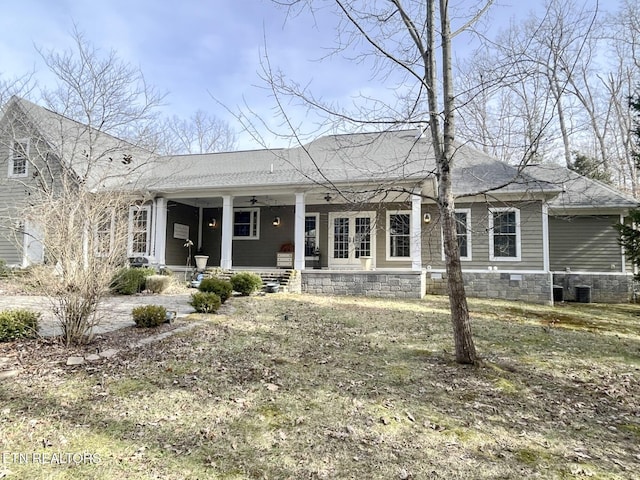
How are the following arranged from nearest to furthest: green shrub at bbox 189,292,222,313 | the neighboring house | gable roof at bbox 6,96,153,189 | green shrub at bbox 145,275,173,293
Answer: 1. green shrub at bbox 189,292,222,313
2. green shrub at bbox 145,275,173,293
3. the neighboring house
4. gable roof at bbox 6,96,153,189

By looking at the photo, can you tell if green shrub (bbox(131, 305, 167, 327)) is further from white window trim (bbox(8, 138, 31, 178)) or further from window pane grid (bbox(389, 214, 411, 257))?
white window trim (bbox(8, 138, 31, 178))

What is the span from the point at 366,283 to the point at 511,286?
4412 mm

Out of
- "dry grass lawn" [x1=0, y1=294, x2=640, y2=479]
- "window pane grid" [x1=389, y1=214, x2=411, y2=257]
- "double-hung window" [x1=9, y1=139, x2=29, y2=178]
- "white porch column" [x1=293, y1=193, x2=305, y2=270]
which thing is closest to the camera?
"dry grass lawn" [x1=0, y1=294, x2=640, y2=479]

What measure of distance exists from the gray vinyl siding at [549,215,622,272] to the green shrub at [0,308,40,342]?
14253 millimetres

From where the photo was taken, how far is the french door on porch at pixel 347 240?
1337 centimetres


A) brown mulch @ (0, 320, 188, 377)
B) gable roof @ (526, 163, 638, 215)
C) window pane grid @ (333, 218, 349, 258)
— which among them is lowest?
brown mulch @ (0, 320, 188, 377)

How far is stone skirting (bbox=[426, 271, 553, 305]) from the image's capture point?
11016 mm

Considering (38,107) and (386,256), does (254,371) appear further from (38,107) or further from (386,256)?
(38,107)

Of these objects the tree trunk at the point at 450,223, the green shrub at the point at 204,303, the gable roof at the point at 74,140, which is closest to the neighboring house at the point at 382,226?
the gable roof at the point at 74,140

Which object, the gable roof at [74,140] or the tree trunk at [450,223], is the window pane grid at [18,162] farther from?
the tree trunk at [450,223]

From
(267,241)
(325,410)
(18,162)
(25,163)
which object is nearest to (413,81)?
(325,410)

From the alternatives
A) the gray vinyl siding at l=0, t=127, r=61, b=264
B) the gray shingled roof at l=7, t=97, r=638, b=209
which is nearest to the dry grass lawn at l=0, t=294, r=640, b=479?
the gray shingled roof at l=7, t=97, r=638, b=209

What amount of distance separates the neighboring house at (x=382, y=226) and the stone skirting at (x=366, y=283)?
29mm

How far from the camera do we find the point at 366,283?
1096 centimetres
